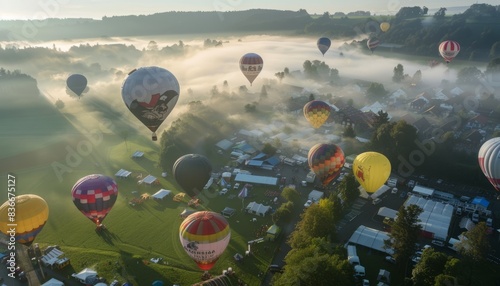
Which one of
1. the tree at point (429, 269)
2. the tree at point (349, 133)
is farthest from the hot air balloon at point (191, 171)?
the tree at point (349, 133)

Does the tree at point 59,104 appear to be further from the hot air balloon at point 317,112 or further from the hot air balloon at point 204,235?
the hot air balloon at point 204,235

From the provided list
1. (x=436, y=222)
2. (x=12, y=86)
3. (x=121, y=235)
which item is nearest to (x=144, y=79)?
(x=121, y=235)

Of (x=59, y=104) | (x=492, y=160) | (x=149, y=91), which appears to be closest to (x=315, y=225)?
(x=492, y=160)

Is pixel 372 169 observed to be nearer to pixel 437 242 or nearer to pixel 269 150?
pixel 437 242

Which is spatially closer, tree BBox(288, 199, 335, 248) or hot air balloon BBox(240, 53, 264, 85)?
tree BBox(288, 199, 335, 248)

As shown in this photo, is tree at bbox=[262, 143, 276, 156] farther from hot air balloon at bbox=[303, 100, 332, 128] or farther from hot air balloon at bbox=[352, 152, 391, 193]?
hot air balloon at bbox=[352, 152, 391, 193]

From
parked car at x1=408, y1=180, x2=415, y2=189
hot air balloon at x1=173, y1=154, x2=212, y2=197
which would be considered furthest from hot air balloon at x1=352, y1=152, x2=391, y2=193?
hot air balloon at x1=173, y1=154, x2=212, y2=197

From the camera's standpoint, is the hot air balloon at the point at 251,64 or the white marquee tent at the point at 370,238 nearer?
the white marquee tent at the point at 370,238
